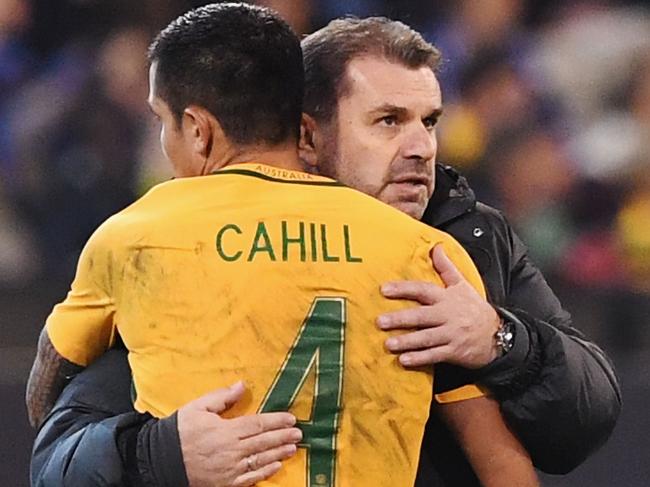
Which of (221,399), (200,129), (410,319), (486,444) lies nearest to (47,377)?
(221,399)

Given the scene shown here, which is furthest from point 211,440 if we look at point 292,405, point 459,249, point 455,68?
point 455,68

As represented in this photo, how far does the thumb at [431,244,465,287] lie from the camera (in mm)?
2283

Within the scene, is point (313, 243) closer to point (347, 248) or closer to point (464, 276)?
point (347, 248)

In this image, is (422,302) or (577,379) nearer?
(422,302)

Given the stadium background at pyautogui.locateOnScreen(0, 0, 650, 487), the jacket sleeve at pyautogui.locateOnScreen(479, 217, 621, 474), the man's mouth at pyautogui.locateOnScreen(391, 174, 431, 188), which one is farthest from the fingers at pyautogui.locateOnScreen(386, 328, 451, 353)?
the stadium background at pyautogui.locateOnScreen(0, 0, 650, 487)

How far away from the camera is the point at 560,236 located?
5105 mm

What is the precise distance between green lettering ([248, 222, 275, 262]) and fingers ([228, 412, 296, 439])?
0.22 m

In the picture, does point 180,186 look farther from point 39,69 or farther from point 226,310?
point 39,69

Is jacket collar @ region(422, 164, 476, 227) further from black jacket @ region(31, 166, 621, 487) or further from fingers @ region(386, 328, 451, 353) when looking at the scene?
fingers @ region(386, 328, 451, 353)

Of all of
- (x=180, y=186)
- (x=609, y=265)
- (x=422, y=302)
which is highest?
(x=180, y=186)

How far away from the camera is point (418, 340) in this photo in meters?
2.25

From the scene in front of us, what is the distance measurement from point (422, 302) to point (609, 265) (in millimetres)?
2895

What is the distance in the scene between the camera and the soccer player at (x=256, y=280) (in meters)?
2.20

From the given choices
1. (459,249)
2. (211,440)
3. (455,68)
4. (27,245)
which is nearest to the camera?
(211,440)
